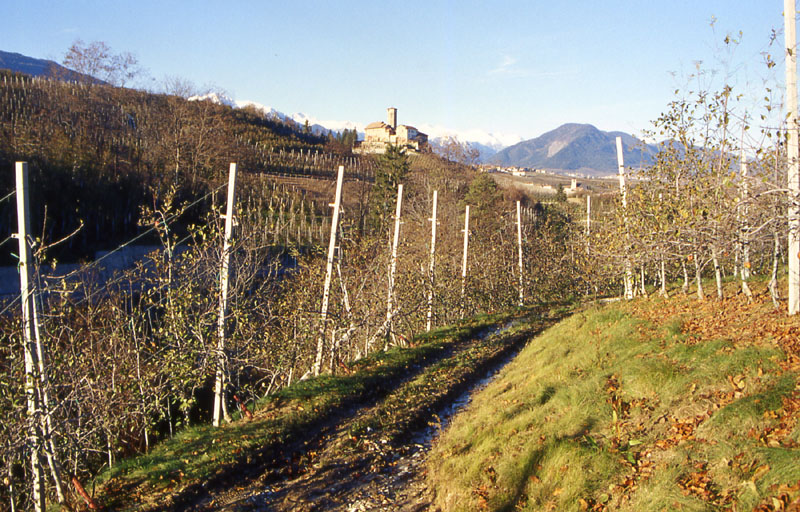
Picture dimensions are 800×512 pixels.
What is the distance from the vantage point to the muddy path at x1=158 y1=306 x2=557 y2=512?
6.86 metres

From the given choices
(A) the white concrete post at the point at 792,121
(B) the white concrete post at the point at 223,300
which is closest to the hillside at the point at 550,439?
(B) the white concrete post at the point at 223,300

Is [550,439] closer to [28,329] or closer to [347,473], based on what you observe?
[347,473]

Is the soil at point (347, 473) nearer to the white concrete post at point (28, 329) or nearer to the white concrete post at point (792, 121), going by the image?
the white concrete post at point (28, 329)

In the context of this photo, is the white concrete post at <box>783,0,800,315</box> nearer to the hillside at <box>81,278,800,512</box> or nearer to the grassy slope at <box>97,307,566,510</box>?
the hillside at <box>81,278,800,512</box>

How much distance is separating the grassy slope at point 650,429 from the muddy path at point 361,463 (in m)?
0.48

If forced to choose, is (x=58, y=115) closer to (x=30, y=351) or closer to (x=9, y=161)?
(x=9, y=161)

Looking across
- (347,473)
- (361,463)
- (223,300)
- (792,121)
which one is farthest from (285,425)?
(792,121)

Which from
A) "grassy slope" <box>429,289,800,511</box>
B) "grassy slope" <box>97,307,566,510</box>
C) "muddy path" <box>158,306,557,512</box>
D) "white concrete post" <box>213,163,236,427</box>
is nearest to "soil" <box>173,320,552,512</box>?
"muddy path" <box>158,306,557,512</box>

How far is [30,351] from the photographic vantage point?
6422mm

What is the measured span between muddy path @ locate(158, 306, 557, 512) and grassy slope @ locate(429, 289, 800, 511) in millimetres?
483

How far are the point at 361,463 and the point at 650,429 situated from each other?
12.6ft

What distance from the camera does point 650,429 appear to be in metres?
6.58

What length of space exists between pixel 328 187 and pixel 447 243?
23411 millimetres

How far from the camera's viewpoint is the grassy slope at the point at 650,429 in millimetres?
5160
